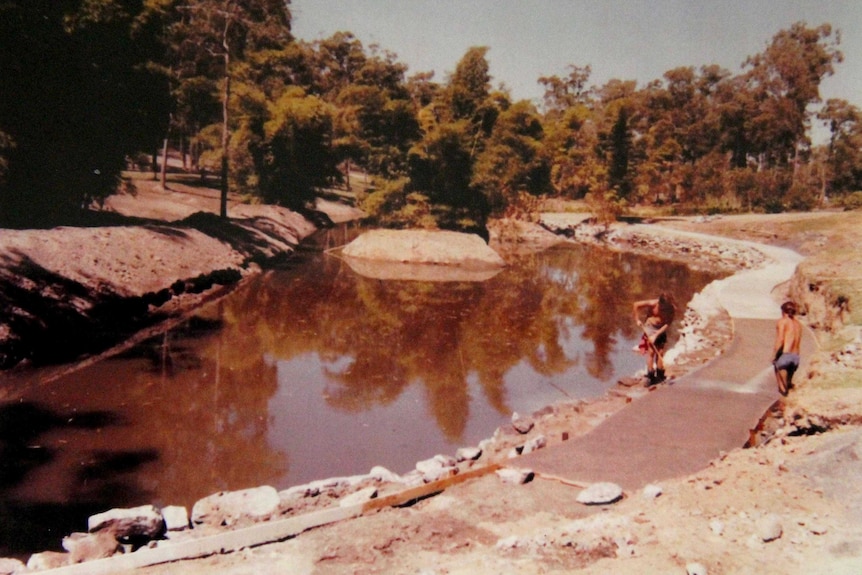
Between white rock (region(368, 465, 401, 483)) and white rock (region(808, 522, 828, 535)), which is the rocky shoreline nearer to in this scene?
white rock (region(368, 465, 401, 483))

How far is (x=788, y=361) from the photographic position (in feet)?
27.9

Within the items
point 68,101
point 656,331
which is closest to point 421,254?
point 68,101

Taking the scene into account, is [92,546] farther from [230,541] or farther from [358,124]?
[358,124]

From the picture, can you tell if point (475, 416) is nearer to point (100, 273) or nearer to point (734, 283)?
point (100, 273)

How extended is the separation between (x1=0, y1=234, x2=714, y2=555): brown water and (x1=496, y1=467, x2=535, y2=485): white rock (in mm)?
2300

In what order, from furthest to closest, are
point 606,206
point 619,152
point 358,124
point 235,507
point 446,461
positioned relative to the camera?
point 619,152 < point 606,206 < point 358,124 < point 446,461 < point 235,507

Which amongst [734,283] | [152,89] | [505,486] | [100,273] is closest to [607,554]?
[505,486]

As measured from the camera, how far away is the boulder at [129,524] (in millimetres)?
5980

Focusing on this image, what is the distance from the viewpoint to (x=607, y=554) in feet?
16.0

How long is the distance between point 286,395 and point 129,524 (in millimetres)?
5520

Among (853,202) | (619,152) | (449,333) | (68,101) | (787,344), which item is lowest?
(449,333)

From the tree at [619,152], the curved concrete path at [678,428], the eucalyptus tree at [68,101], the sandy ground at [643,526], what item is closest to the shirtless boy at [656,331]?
the curved concrete path at [678,428]

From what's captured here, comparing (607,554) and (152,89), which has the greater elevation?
(152,89)

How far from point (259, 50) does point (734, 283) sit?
113 feet
